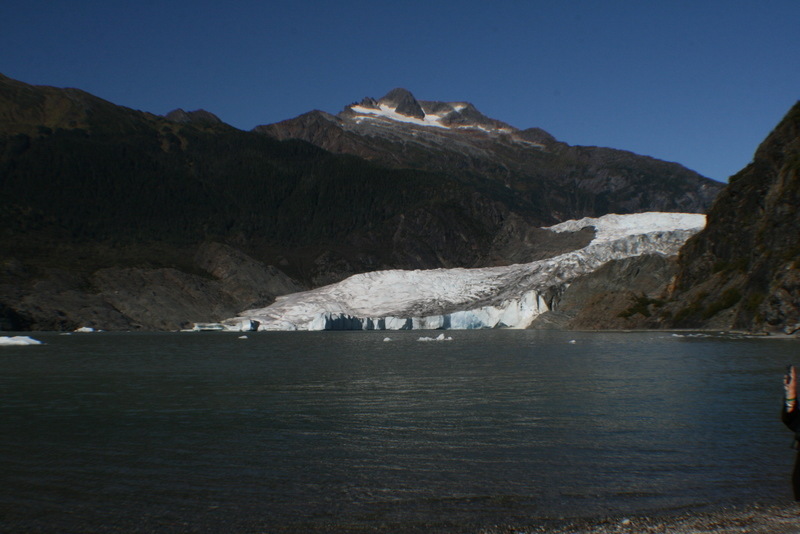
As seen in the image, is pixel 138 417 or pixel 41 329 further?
pixel 41 329

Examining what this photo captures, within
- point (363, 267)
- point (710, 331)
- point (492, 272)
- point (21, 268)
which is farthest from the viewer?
point (363, 267)

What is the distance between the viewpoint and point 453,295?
105 m

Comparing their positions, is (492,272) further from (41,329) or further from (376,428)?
(376,428)

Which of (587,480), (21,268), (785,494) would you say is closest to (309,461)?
(587,480)

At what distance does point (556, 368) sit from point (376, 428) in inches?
599

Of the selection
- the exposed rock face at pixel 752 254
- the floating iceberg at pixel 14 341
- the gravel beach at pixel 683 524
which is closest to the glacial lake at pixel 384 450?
the gravel beach at pixel 683 524

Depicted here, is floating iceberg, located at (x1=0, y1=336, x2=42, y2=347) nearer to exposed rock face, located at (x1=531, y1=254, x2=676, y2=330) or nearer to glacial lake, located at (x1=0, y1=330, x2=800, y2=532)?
glacial lake, located at (x1=0, y1=330, x2=800, y2=532)

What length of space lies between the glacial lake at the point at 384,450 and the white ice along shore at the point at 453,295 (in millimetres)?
69983

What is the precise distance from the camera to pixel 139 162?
16562 cm

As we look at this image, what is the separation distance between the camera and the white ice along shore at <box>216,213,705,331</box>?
9586cm

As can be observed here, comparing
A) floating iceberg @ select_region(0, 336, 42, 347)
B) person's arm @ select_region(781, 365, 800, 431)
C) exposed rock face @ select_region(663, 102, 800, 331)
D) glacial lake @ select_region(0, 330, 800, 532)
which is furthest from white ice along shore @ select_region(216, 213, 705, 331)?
person's arm @ select_region(781, 365, 800, 431)

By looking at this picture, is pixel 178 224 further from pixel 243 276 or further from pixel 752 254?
pixel 752 254

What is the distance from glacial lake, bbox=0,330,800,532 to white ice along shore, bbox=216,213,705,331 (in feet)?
230

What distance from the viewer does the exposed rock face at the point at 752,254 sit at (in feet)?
161
